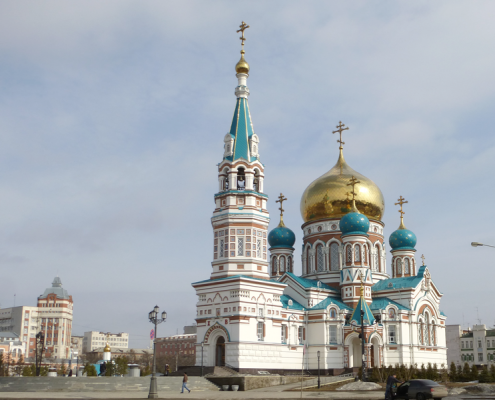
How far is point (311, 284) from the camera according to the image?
42500 millimetres

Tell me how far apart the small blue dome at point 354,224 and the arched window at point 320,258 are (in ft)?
11.7

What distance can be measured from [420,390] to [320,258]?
83.6ft

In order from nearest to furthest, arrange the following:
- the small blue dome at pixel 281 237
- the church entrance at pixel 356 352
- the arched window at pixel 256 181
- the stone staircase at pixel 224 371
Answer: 1. the stone staircase at pixel 224 371
2. the arched window at pixel 256 181
3. the church entrance at pixel 356 352
4. the small blue dome at pixel 281 237

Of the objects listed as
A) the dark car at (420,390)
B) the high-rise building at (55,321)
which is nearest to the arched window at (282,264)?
the dark car at (420,390)

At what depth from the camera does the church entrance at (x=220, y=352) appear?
119ft

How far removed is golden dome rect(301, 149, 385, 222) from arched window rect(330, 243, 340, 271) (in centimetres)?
229

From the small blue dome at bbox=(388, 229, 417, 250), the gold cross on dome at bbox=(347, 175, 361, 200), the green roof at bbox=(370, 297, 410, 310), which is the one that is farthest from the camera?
the small blue dome at bbox=(388, 229, 417, 250)

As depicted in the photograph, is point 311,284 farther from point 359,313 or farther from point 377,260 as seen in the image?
point 377,260

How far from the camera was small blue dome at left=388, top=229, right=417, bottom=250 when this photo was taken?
47625 mm

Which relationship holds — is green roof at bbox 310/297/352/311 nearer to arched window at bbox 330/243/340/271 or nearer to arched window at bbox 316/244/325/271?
arched window at bbox 330/243/340/271

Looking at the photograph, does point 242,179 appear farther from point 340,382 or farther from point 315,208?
point 340,382

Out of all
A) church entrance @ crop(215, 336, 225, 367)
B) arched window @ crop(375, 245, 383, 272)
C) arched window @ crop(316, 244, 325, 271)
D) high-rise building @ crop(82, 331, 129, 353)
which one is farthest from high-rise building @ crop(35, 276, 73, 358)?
church entrance @ crop(215, 336, 225, 367)

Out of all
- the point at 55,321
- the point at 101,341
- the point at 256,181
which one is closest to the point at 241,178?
the point at 256,181

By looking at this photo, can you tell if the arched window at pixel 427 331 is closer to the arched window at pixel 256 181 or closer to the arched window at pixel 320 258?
the arched window at pixel 320 258
